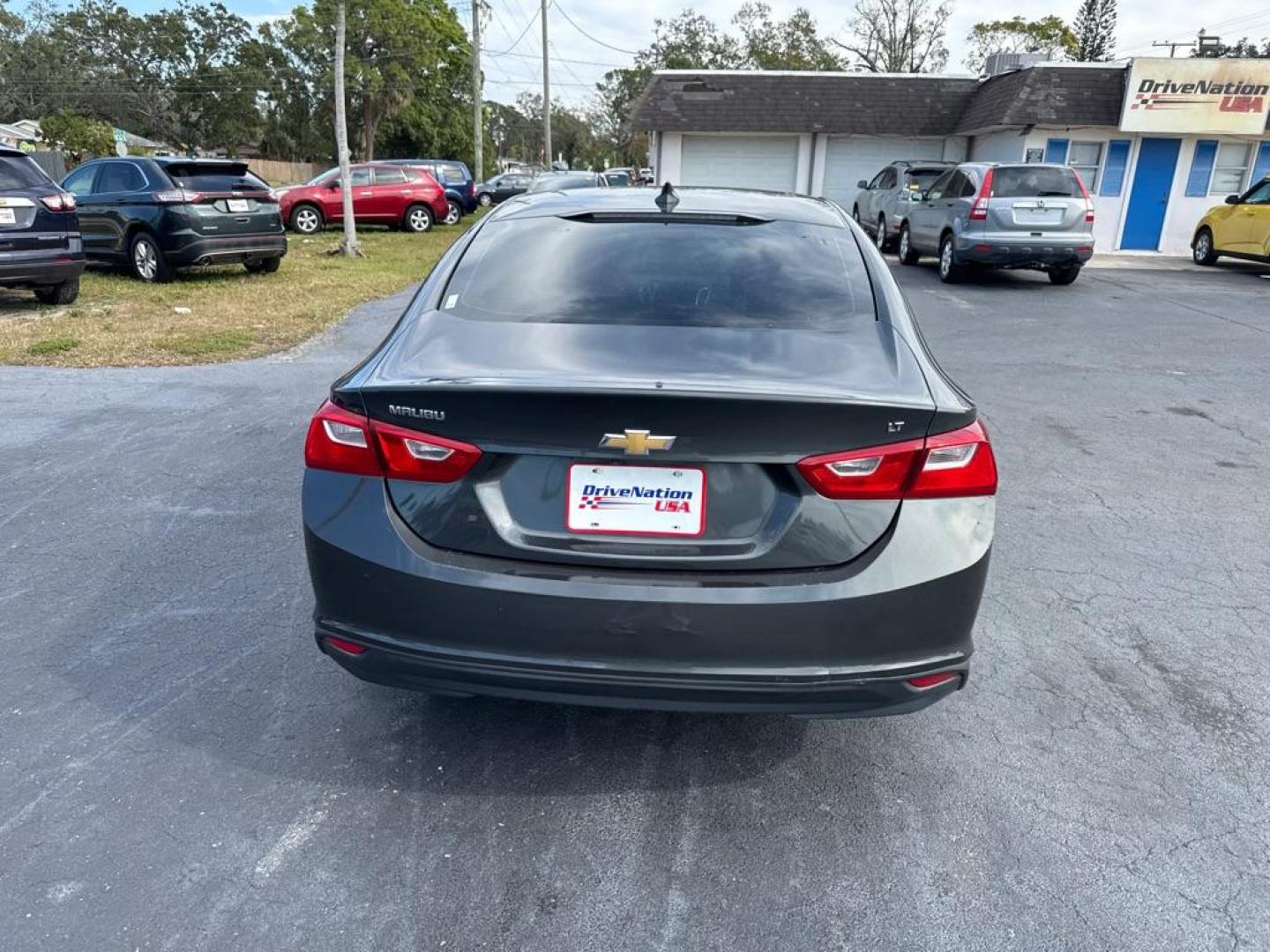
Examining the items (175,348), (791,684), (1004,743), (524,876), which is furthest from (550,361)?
(175,348)

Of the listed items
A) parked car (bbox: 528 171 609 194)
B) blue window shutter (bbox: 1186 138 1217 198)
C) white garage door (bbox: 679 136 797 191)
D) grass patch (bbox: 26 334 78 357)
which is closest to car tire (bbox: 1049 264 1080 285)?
parked car (bbox: 528 171 609 194)

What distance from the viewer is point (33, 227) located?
363 inches

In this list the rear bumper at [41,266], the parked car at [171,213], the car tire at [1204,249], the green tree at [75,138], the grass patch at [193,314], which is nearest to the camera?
the grass patch at [193,314]

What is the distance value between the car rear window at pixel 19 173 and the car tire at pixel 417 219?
41.8 feet

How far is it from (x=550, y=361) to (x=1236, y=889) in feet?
7.09

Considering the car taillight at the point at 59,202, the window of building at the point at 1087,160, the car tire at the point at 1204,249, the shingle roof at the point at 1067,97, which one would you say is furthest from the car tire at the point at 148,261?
the window of building at the point at 1087,160

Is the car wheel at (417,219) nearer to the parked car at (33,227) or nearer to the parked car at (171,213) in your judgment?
the parked car at (171,213)

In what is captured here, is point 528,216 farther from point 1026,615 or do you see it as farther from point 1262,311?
point 1262,311

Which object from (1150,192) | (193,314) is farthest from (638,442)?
(1150,192)

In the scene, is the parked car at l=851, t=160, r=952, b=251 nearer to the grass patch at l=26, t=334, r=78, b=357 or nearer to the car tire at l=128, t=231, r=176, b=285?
the car tire at l=128, t=231, r=176, b=285

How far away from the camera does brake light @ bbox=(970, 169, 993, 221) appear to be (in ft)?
43.6

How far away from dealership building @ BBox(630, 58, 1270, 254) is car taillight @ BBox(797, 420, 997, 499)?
20863 mm

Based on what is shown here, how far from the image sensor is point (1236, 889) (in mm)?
2256

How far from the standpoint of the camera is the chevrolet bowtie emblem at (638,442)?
7.07ft
